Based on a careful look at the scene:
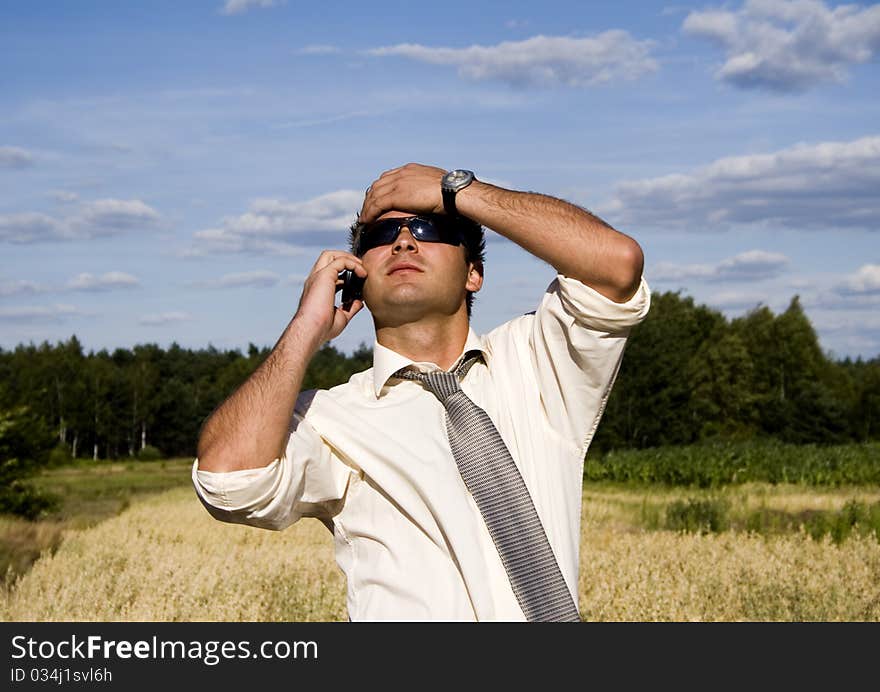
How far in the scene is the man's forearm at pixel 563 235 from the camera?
319 centimetres

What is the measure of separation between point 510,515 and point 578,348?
0.56m

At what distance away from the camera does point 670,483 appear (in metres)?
36.5

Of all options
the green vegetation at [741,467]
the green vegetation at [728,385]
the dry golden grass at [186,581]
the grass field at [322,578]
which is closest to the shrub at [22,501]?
the grass field at [322,578]

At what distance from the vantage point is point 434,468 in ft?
10.4

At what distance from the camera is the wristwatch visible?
3.43 m

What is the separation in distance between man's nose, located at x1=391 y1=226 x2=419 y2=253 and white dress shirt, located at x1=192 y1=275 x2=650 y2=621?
34cm

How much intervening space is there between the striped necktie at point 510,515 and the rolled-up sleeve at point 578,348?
272mm

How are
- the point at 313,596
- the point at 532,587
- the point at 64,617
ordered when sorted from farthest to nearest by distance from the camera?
the point at 313,596
the point at 64,617
the point at 532,587

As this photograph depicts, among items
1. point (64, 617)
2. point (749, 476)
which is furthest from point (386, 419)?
point (749, 476)

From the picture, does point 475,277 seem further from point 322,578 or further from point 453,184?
point 322,578

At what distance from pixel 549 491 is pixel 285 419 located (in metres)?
0.84

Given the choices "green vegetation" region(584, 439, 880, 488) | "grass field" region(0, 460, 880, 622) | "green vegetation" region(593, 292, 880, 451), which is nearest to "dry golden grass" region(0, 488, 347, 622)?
"grass field" region(0, 460, 880, 622)

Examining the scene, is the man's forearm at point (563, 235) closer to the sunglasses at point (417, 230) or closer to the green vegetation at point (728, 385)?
the sunglasses at point (417, 230)

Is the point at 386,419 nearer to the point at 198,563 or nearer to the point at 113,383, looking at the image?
the point at 198,563
